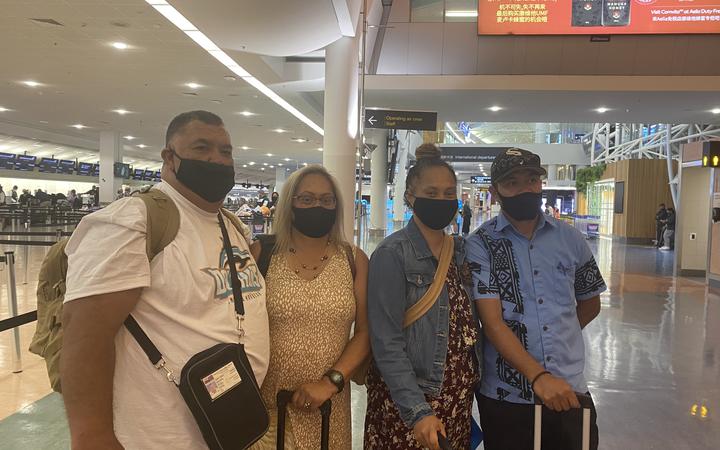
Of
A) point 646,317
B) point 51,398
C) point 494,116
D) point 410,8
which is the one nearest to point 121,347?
point 51,398

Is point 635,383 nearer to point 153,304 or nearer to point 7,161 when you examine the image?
point 153,304

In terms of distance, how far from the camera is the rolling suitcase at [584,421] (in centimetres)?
161

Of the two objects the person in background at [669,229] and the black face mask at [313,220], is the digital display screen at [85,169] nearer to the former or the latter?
the person in background at [669,229]

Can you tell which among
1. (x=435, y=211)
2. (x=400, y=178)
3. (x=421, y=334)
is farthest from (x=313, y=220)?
(x=400, y=178)

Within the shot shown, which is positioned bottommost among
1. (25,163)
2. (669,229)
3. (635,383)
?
(635,383)

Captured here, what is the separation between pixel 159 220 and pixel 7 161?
111ft

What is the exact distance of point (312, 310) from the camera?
5.69ft

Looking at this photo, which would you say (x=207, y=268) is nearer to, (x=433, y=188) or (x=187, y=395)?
(x=187, y=395)

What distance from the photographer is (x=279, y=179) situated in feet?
155

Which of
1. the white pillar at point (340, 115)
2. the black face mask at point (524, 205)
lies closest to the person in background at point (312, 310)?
the black face mask at point (524, 205)

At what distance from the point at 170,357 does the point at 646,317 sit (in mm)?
7405

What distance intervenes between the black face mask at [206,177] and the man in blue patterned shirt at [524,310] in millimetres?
936

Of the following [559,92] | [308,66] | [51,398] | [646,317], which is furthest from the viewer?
[308,66]

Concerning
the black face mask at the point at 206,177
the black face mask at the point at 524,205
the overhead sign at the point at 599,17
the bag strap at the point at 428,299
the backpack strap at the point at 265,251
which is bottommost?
the bag strap at the point at 428,299
